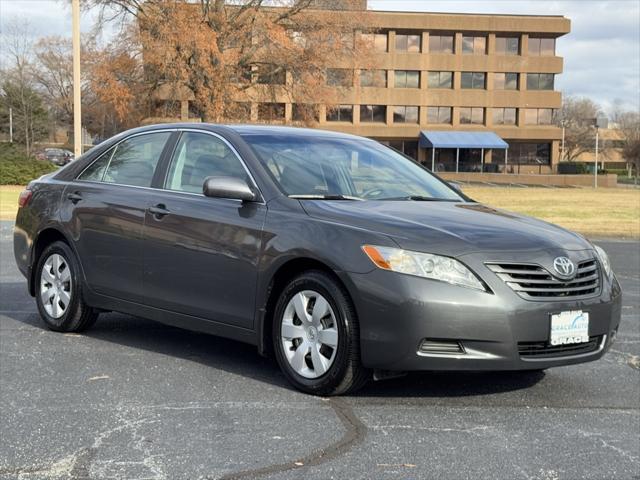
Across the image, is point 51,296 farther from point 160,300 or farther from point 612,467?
point 612,467

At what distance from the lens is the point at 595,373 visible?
5.65 metres

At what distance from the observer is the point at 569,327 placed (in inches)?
180

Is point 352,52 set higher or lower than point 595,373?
higher

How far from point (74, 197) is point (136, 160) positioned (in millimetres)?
647

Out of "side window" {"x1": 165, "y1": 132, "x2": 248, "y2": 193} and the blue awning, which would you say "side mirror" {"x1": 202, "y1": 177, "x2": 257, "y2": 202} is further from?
the blue awning

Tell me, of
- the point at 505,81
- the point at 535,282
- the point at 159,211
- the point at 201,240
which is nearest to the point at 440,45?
the point at 505,81

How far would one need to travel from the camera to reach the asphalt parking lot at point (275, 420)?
12.1ft

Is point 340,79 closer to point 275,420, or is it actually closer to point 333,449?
point 275,420

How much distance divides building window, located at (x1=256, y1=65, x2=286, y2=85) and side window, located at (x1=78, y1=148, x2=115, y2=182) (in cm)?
2923

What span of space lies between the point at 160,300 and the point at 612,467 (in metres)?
3.15

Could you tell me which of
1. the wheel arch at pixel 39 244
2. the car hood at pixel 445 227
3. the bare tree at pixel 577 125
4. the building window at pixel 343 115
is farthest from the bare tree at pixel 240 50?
the bare tree at pixel 577 125

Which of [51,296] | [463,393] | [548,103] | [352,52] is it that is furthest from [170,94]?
[548,103]

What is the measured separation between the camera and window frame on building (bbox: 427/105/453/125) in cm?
7138

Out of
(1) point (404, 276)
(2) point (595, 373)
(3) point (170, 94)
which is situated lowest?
(2) point (595, 373)
